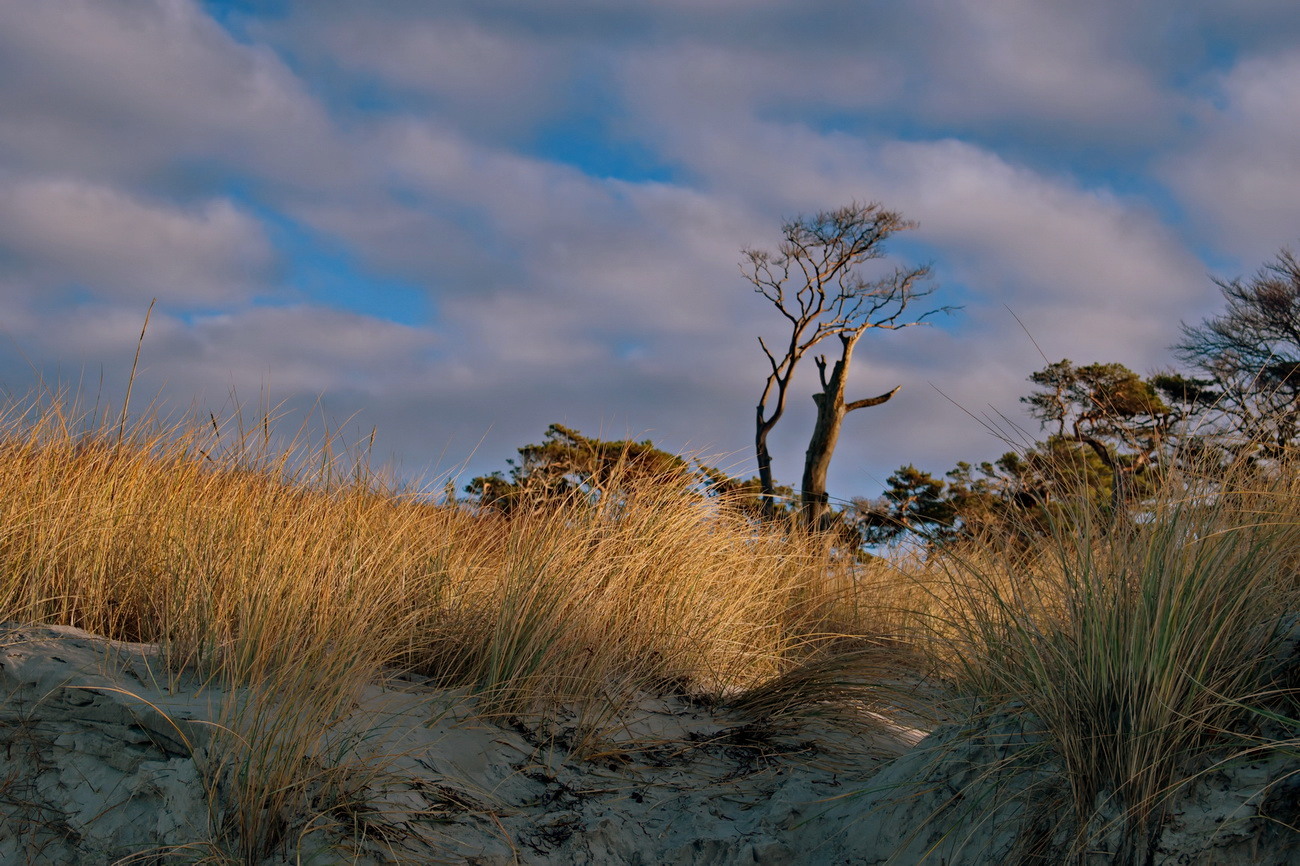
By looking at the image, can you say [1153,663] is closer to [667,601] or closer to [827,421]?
[667,601]

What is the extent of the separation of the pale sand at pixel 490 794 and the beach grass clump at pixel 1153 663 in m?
0.09

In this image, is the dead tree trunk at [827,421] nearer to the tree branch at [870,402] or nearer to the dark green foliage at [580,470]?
the tree branch at [870,402]

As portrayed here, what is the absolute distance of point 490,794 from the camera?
314 cm

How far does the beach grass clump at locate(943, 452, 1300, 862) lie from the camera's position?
2.29 m

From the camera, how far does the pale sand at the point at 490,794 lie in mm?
2535

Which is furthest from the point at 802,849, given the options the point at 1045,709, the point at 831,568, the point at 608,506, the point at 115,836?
the point at 831,568

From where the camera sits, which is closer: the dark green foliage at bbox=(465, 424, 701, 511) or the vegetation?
the vegetation

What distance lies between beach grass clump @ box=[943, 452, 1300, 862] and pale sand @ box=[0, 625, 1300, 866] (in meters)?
0.09

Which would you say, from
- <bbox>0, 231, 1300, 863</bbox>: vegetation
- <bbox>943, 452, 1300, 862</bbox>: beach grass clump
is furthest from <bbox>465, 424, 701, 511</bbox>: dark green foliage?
<bbox>943, 452, 1300, 862</bbox>: beach grass clump

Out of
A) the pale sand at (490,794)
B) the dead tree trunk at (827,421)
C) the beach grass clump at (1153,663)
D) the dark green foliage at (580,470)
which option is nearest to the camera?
the beach grass clump at (1153,663)

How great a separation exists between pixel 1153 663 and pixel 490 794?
207 cm

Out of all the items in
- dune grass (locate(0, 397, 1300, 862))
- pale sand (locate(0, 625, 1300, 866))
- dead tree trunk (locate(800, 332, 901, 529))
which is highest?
dead tree trunk (locate(800, 332, 901, 529))

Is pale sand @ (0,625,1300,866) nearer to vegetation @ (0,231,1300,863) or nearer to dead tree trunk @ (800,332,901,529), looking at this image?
vegetation @ (0,231,1300,863)

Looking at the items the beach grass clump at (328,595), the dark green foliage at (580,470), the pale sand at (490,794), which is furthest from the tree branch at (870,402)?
the pale sand at (490,794)
